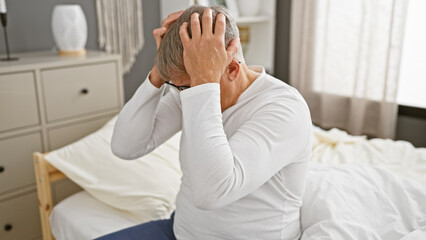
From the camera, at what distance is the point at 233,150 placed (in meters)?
0.87

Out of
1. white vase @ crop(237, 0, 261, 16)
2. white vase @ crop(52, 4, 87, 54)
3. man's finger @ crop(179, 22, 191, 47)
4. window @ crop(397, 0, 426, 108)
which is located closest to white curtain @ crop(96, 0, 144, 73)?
white vase @ crop(52, 4, 87, 54)

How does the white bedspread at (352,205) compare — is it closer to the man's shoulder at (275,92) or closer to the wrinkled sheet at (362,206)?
the wrinkled sheet at (362,206)

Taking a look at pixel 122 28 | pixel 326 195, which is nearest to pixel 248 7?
pixel 122 28

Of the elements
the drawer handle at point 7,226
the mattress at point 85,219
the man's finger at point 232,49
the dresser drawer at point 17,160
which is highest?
the man's finger at point 232,49

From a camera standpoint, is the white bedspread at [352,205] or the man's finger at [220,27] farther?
the white bedspread at [352,205]

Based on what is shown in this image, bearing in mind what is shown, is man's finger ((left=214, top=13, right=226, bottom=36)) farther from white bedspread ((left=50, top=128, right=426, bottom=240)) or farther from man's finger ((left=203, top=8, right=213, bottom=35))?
white bedspread ((left=50, top=128, right=426, bottom=240))

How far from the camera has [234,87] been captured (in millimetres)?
1041

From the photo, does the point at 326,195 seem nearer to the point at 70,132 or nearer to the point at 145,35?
the point at 70,132

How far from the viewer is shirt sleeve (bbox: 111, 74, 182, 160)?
1176 millimetres

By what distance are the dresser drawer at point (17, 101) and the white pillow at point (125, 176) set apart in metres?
0.29

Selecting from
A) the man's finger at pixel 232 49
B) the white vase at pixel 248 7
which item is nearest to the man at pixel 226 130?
the man's finger at pixel 232 49

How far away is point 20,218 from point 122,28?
3.92ft

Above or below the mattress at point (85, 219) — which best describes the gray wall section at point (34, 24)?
above

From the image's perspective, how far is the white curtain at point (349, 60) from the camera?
2.54 metres
